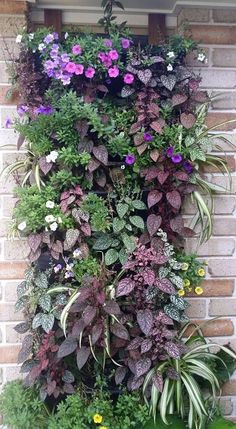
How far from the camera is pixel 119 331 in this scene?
1913 mm

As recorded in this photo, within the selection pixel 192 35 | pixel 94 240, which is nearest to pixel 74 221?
pixel 94 240

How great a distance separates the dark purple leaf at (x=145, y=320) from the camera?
6.26 ft

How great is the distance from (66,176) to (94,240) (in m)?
0.31

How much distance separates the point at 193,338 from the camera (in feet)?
7.01

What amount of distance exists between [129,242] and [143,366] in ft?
1.66

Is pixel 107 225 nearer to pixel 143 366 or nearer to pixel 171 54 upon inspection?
pixel 143 366

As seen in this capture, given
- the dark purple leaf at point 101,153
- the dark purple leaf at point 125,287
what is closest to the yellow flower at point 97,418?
the dark purple leaf at point 125,287

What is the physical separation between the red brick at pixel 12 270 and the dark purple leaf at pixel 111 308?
455mm

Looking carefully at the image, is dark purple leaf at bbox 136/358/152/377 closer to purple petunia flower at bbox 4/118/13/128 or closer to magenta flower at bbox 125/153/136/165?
magenta flower at bbox 125/153/136/165

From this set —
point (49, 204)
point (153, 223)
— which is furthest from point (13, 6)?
point (153, 223)

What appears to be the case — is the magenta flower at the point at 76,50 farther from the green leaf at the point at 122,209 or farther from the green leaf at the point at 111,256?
the green leaf at the point at 111,256

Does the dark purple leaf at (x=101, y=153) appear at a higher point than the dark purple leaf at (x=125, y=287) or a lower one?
higher

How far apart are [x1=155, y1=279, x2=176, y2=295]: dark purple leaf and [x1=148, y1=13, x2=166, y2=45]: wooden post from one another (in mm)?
1064

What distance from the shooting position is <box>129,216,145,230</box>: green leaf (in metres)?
2.00
